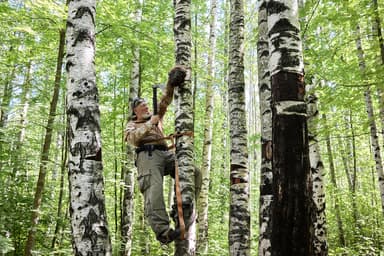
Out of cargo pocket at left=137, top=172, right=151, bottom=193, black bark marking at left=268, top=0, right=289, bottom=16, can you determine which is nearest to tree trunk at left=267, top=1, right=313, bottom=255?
black bark marking at left=268, top=0, right=289, bottom=16

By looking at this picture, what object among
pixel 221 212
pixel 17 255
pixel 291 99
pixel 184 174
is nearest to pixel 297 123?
pixel 291 99

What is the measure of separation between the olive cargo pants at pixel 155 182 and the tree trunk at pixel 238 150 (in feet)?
5.66

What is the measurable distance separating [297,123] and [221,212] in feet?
47.0

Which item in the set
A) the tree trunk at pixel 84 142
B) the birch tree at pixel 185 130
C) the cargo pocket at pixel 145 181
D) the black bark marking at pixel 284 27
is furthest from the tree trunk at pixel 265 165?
the tree trunk at pixel 84 142

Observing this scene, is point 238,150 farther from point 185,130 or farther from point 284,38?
point 284,38

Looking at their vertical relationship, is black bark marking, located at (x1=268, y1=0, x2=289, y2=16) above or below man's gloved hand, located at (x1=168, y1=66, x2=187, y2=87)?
above

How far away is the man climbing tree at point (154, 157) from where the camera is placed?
15.1 ft

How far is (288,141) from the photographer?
9.70 ft

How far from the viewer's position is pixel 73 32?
395 centimetres

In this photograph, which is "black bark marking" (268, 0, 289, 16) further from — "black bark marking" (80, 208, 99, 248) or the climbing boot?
the climbing boot

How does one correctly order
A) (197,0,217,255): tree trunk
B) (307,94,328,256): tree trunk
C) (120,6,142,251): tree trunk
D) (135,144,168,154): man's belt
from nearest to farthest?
(135,144,168,154): man's belt < (307,94,328,256): tree trunk < (120,6,142,251): tree trunk < (197,0,217,255): tree trunk

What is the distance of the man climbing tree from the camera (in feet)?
15.1

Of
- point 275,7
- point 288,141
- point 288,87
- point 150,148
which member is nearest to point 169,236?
point 150,148

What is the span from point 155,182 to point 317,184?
3.56 metres
